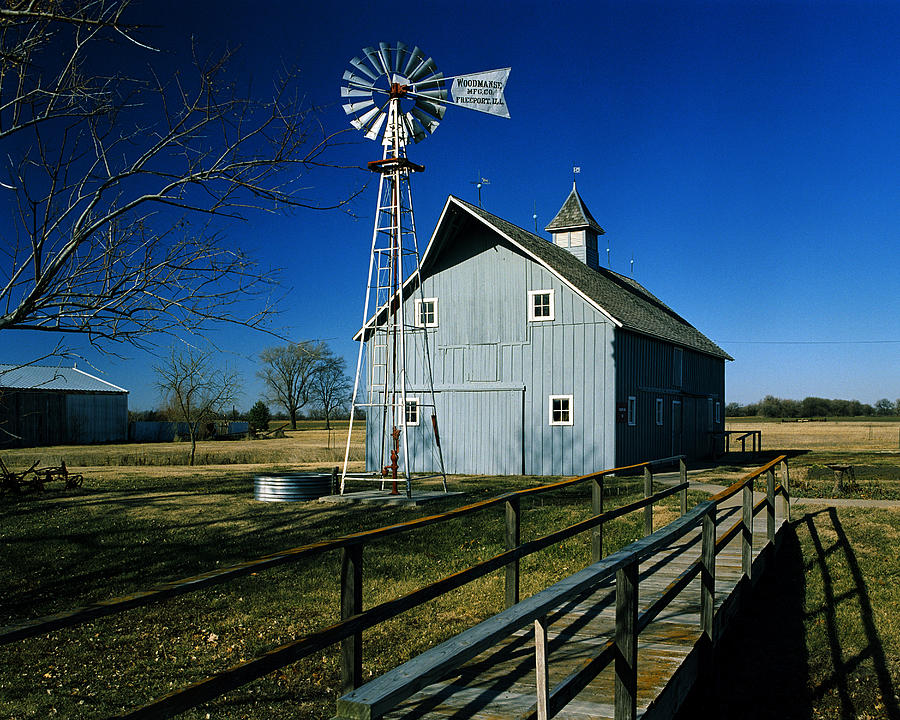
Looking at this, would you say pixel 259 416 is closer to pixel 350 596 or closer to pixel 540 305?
pixel 540 305

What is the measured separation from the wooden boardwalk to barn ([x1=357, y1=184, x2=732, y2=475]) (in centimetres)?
1637

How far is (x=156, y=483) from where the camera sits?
22.2m

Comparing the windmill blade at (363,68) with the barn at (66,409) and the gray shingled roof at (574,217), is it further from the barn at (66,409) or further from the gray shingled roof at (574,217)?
the barn at (66,409)

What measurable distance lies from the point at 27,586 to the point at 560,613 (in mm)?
7095

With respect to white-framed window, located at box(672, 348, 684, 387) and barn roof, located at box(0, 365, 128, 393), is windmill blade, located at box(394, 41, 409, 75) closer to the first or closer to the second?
white-framed window, located at box(672, 348, 684, 387)

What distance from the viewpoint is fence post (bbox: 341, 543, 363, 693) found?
A: 4215 millimetres

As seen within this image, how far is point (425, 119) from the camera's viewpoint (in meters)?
18.2

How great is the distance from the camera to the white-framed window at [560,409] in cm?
2470

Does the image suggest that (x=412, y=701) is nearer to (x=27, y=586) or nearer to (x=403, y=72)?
(x=27, y=586)

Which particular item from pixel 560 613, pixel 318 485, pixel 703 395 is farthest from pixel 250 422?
pixel 560 613

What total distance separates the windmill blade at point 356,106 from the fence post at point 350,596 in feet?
49.8

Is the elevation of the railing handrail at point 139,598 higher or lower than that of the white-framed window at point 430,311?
lower

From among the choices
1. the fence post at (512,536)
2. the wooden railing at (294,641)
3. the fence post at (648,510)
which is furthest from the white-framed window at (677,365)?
Answer: the wooden railing at (294,641)

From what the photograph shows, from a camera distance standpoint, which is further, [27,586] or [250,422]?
[250,422]
